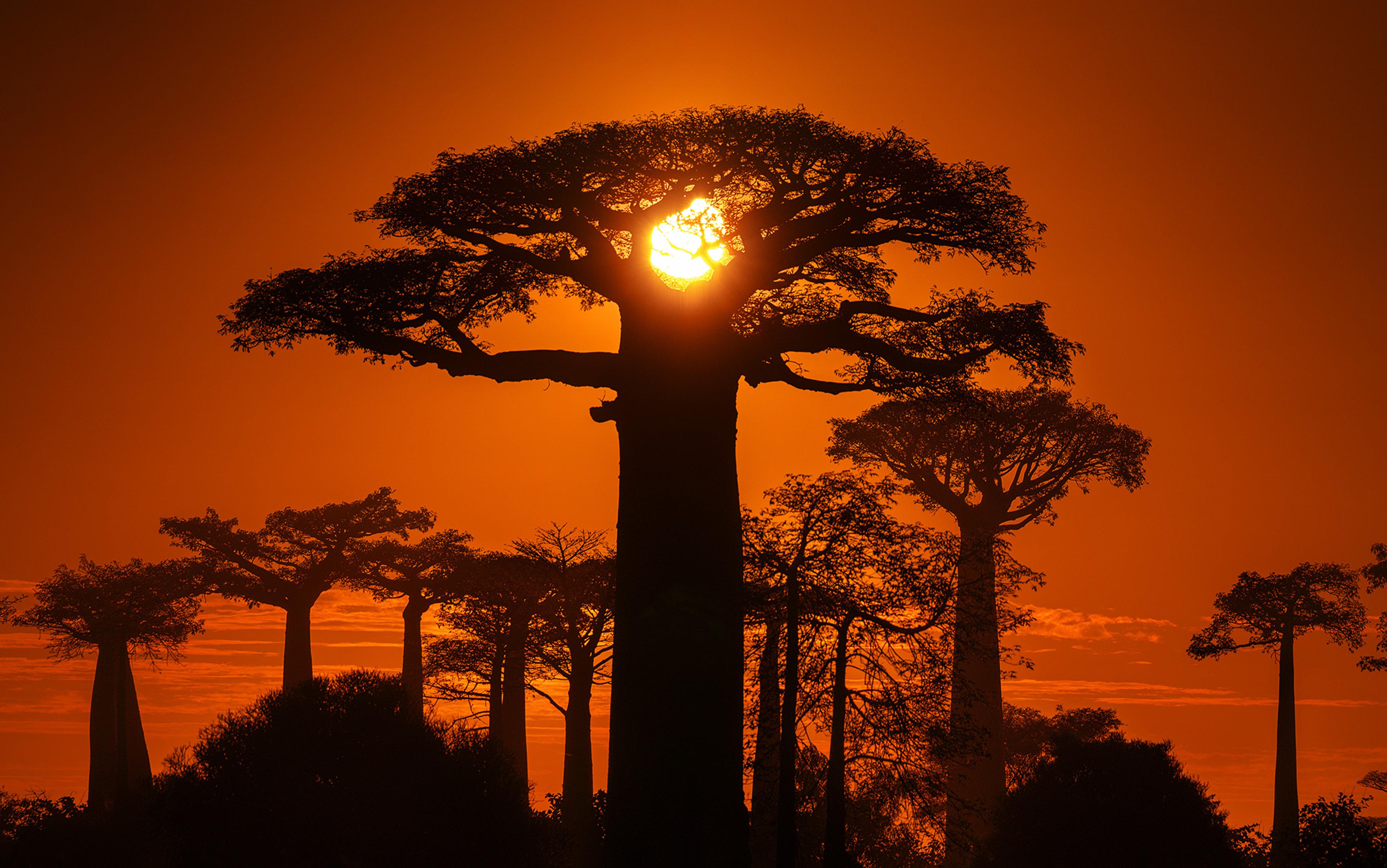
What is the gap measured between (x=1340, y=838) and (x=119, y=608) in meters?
39.9

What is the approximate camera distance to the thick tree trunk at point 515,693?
3312 centimetres

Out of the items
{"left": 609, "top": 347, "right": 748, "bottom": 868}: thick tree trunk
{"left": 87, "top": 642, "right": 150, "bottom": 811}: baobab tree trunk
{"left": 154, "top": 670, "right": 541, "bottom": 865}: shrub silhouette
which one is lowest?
{"left": 87, "top": 642, "right": 150, "bottom": 811}: baobab tree trunk

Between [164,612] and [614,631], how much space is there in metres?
35.0

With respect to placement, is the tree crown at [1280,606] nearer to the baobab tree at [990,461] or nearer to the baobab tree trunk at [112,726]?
the baobab tree at [990,461]

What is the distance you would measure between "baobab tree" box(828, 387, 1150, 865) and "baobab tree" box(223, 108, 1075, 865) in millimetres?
13484

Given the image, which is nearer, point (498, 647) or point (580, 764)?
point (580, 764)

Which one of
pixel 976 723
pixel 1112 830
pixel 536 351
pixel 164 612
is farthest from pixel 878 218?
pixel 164 612

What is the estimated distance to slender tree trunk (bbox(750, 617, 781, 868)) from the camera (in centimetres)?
2130

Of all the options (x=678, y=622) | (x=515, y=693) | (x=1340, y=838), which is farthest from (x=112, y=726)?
(x=1340, y=838)

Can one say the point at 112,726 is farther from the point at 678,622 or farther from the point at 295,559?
the point at 678,622

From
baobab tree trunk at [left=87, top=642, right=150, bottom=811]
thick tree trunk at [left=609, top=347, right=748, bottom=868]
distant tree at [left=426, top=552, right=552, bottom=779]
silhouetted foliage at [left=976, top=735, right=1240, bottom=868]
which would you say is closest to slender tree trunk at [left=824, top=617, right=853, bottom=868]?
thick tree trunk at [left=609, top=347, right=748, bottom=868]

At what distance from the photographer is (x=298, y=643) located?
4519 cm

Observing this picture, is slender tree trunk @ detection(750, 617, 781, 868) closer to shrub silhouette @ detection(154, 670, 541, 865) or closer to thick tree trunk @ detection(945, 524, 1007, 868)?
shrub silhouette @ detection(154, 670, 541, 865)

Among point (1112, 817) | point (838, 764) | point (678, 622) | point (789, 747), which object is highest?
point (678, 622)
